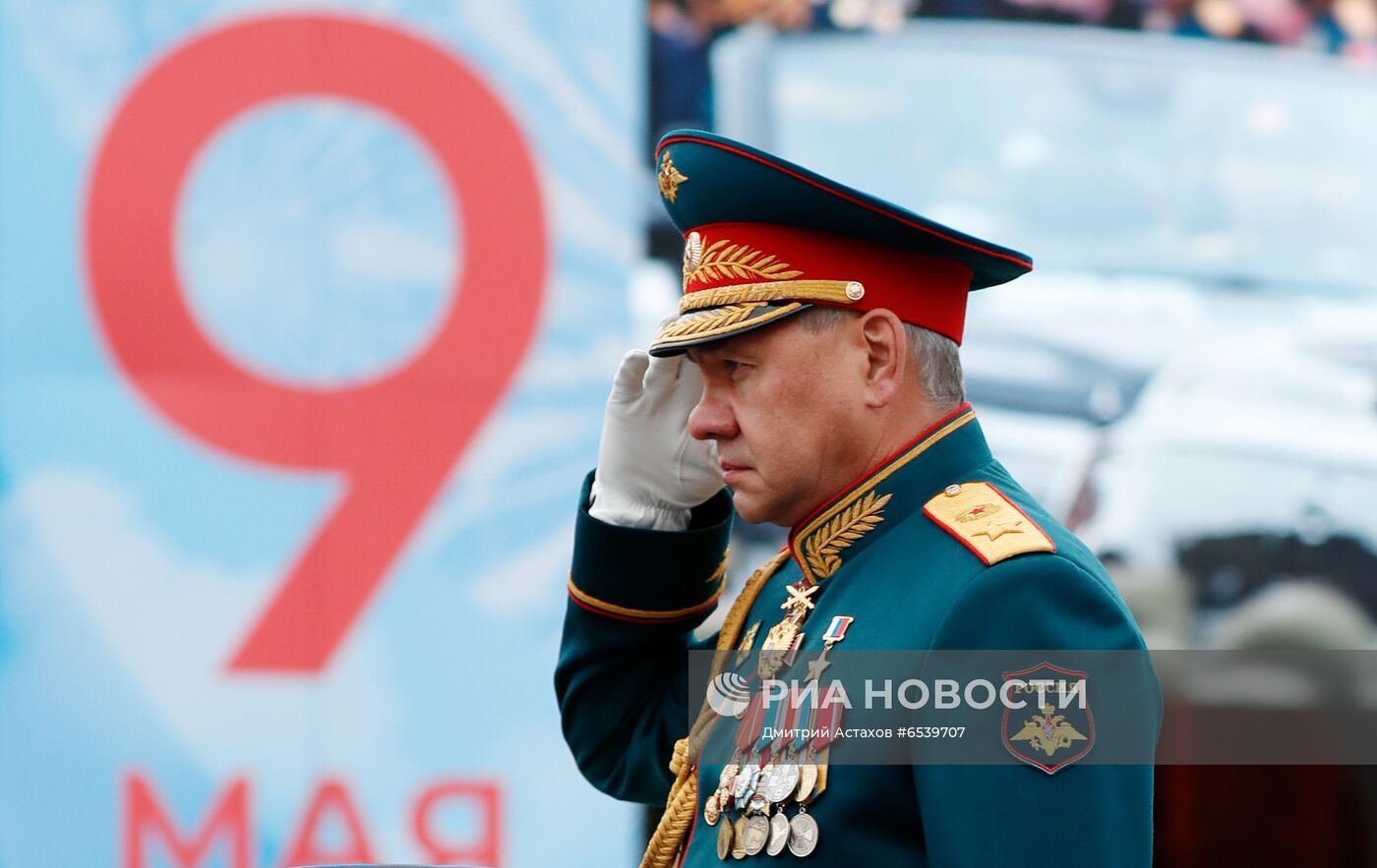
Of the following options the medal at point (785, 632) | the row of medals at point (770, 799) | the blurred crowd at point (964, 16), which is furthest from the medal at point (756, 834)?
the blurred crowd at point (964, 16)

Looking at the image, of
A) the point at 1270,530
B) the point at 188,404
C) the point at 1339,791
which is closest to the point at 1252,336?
the point at 1270,530

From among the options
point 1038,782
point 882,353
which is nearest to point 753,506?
point 882,353

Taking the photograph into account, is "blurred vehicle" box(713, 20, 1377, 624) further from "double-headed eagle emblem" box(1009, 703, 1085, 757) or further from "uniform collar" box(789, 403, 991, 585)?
"double-headed eagle emblem" box(1009, 703, 1085, 757)

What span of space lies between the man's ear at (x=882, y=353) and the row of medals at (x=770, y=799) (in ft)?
0.85

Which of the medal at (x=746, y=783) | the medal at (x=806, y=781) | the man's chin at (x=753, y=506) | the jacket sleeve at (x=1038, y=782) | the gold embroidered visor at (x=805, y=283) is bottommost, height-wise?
the medal at (x=746, y=783)

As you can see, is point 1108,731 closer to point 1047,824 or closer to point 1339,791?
point 1047,824

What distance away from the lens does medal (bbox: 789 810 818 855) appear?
1.36m

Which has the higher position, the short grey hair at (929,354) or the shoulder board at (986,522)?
the short grey hair at (929,354)

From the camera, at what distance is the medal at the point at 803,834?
1358 millimetres

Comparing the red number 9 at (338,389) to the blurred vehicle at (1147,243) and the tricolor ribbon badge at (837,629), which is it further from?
the tricolor ribbon badge at (837,629)

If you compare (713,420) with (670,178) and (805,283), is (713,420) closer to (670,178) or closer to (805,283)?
(805,283)

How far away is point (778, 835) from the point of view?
1.39 m

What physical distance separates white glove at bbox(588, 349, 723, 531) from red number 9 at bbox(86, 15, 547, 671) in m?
1.37

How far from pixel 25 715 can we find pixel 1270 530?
2631 millimetres
